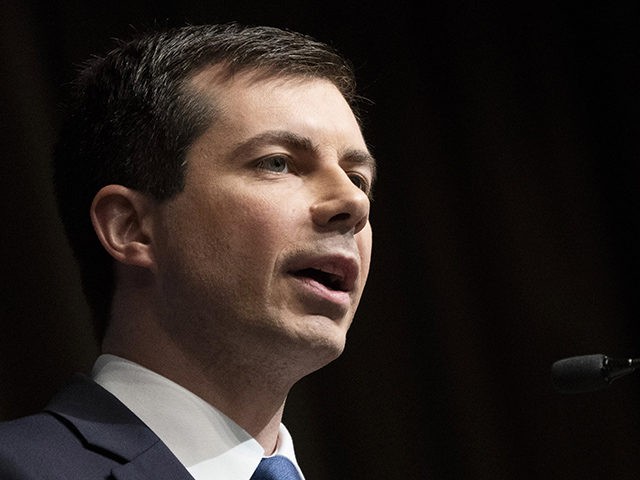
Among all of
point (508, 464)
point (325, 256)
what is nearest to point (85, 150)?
point (325, 256)

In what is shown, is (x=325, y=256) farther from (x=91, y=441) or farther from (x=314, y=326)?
(x=91, y=441)

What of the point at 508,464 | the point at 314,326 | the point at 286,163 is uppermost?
the point at 286,163

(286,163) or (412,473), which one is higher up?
(286,163)

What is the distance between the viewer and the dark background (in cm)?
245

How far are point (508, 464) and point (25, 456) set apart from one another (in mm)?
1411

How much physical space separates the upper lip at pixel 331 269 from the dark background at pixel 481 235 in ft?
2.76

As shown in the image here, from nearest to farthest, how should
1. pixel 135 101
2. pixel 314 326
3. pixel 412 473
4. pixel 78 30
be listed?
pixel 314 326 → pixel 135 101 → pixel 78 30 → pixel 412 473

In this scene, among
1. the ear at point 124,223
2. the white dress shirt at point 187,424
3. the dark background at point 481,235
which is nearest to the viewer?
the white dress shirt at point 187,424

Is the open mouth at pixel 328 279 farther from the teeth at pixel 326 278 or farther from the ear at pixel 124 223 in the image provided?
the ear at pixel 124 223

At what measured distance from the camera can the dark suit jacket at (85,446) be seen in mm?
1380

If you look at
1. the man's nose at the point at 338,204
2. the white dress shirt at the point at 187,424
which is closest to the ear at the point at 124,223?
the white dress shirt at the point at 187,424

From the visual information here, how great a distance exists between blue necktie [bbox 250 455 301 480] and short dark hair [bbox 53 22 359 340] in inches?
14.5

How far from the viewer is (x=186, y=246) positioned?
1.55 meters

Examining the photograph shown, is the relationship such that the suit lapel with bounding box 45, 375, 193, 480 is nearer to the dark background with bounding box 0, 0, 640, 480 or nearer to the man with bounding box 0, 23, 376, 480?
the man with bounding box 0, 23, 376, 480
